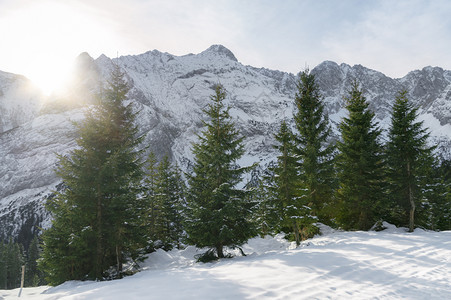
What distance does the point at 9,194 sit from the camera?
146 metres

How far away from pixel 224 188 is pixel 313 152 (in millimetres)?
8476

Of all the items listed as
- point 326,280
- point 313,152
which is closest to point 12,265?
point 313,152

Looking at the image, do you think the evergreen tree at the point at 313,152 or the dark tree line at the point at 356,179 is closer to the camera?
the dark tree line at the point at 356,179

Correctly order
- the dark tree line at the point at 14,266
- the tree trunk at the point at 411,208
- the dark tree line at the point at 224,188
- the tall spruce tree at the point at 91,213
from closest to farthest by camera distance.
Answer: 1. the tall spruce tree at the point at 91,213
2. the dark tree line at the point at 224,188
3. the tree trunk at the point at 411,208
4. the dark tree line at the point at 14,266

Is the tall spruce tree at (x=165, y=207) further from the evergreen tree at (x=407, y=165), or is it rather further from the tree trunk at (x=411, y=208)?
the tree trunk at (x=411, y=208)

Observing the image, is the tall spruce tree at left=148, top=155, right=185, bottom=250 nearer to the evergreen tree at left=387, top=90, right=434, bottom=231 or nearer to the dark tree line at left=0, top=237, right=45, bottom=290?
the evergreen tree at left=387, top=90, right=434, bottom=231

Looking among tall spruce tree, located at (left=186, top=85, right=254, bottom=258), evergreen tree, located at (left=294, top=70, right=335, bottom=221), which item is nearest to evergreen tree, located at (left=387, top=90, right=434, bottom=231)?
evergreen tree, located at (left=294, top=70, right=335, bottom=221)

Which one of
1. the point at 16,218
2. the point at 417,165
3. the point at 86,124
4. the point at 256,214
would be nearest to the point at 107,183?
the point at 86,124

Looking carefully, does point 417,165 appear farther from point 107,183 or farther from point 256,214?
point 107,183

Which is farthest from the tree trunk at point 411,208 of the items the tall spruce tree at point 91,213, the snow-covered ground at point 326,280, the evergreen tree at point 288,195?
the tall spruce tree at point 91,213

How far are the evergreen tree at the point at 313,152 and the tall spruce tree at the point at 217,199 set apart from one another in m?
5.00

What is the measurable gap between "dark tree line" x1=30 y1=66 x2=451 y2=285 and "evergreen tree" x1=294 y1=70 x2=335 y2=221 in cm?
9

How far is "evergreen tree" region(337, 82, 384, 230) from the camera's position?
1761 cm

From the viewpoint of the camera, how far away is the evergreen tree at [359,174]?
17.6m
